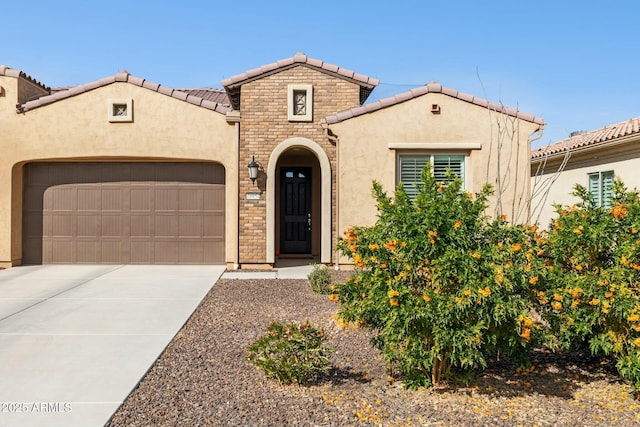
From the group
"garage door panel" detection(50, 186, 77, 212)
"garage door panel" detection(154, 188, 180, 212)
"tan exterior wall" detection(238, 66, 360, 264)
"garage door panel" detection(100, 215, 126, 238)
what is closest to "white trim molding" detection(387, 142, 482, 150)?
"tan exterior wall" detection(238, 66, 360, 264)

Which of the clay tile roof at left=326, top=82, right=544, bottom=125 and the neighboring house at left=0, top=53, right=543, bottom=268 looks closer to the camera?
the clay tile roof at left=326, top=82, right=544, bottom=125

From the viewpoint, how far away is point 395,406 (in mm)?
4395

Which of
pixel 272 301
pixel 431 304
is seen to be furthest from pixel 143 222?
pixel 431 304

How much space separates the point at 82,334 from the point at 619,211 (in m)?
6.38

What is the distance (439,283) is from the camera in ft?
14.5

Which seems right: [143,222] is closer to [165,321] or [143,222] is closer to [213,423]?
[165,321]

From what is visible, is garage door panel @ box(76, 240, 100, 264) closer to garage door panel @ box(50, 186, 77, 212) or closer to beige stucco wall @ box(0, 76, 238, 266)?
garage door panel @ box(50, 186, 77, 212)

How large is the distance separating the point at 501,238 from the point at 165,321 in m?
4.88

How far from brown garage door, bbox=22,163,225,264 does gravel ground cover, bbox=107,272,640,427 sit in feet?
22.6

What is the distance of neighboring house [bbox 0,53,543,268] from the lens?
1206 centimetres

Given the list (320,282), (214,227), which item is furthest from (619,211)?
(214,227)

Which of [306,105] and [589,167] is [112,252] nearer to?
[306,105]

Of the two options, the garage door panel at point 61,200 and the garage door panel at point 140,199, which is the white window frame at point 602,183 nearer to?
the garage door panel at point 140,199

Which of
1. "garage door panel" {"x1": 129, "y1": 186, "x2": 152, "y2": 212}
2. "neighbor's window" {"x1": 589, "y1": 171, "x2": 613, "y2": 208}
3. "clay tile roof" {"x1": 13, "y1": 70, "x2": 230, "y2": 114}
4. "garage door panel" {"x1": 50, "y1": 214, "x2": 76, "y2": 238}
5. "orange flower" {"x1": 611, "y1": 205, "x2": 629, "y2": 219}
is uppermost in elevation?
"clay tile roof" {"x1": 13, "y1": 70, "x2": 230, "y2": 114}
